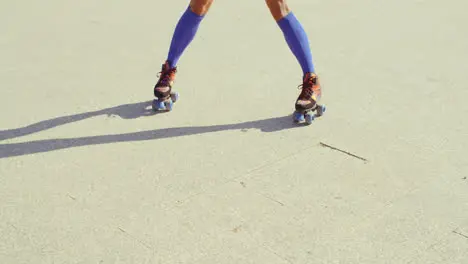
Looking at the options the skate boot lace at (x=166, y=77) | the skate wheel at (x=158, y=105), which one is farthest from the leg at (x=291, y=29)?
the skate wheel at (x=158, y=105)

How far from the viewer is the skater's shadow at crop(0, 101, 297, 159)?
17.7ft

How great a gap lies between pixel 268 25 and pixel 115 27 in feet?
4.52

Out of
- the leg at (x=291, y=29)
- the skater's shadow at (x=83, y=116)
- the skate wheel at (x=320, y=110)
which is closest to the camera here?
the skater's shadow at (x=83, y=116)

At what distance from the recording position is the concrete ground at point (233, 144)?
4.23 m

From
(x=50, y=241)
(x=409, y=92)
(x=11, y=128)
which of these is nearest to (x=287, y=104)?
(x=409, y=92)

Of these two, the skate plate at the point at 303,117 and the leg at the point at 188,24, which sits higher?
the leg at the point at 188,24

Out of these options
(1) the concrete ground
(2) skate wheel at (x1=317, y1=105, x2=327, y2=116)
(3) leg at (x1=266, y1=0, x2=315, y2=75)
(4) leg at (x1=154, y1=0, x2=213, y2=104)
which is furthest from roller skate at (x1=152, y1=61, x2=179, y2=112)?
(2) skate wheel at (x1=317, y1=105, x2=327, y2=116)

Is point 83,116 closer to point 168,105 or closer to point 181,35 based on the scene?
point 168,105

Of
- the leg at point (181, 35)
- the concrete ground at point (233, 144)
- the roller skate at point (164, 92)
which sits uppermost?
the leg at point (181, 35)

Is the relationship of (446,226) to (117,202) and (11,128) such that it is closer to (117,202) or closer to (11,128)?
(117,202)

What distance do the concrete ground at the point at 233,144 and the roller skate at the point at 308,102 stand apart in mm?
114

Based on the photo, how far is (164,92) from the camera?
5.95 m

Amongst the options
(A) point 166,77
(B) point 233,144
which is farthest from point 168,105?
(B) point 233,144

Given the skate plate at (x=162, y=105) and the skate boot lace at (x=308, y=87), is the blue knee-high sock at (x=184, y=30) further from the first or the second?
the skate boot lace at (x=308, y=87)
